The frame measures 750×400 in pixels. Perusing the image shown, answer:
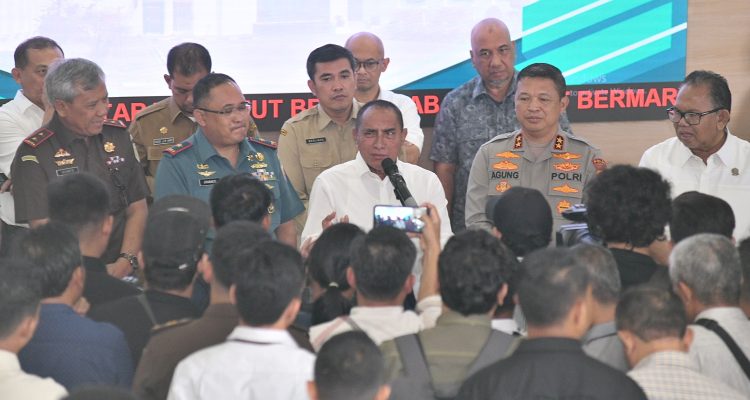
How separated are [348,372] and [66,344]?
0.95 m

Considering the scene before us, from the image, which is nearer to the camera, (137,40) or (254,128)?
(254,128)

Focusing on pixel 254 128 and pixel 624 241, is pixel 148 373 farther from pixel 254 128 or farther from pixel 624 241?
pixel 254 128

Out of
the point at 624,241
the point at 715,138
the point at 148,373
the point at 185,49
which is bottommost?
the point at 148,373

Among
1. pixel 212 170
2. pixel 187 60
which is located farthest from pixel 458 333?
pixel 187 60

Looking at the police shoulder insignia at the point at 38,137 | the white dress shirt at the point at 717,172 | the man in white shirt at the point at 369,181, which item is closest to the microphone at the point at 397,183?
the man in white shirt at the point at 369,181

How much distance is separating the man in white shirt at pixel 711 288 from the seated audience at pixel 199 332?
123 centimetres

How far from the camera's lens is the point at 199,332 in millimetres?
2936

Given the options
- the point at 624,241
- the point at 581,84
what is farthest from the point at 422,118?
the point at 624,241

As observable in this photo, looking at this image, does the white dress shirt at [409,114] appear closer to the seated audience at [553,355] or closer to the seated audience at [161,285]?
the seated audience at [161,285]

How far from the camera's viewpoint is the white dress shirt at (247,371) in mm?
2643

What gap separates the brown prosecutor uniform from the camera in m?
4.50

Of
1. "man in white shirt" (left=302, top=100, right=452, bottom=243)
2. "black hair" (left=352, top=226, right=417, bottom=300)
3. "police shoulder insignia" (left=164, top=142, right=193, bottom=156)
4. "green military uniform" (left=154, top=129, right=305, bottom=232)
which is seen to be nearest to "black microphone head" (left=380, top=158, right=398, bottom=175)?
"man in white shirt" (left=302, top=100, right=452, bottom=243)

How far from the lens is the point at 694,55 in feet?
21.9

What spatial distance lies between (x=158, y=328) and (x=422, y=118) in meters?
3.72
